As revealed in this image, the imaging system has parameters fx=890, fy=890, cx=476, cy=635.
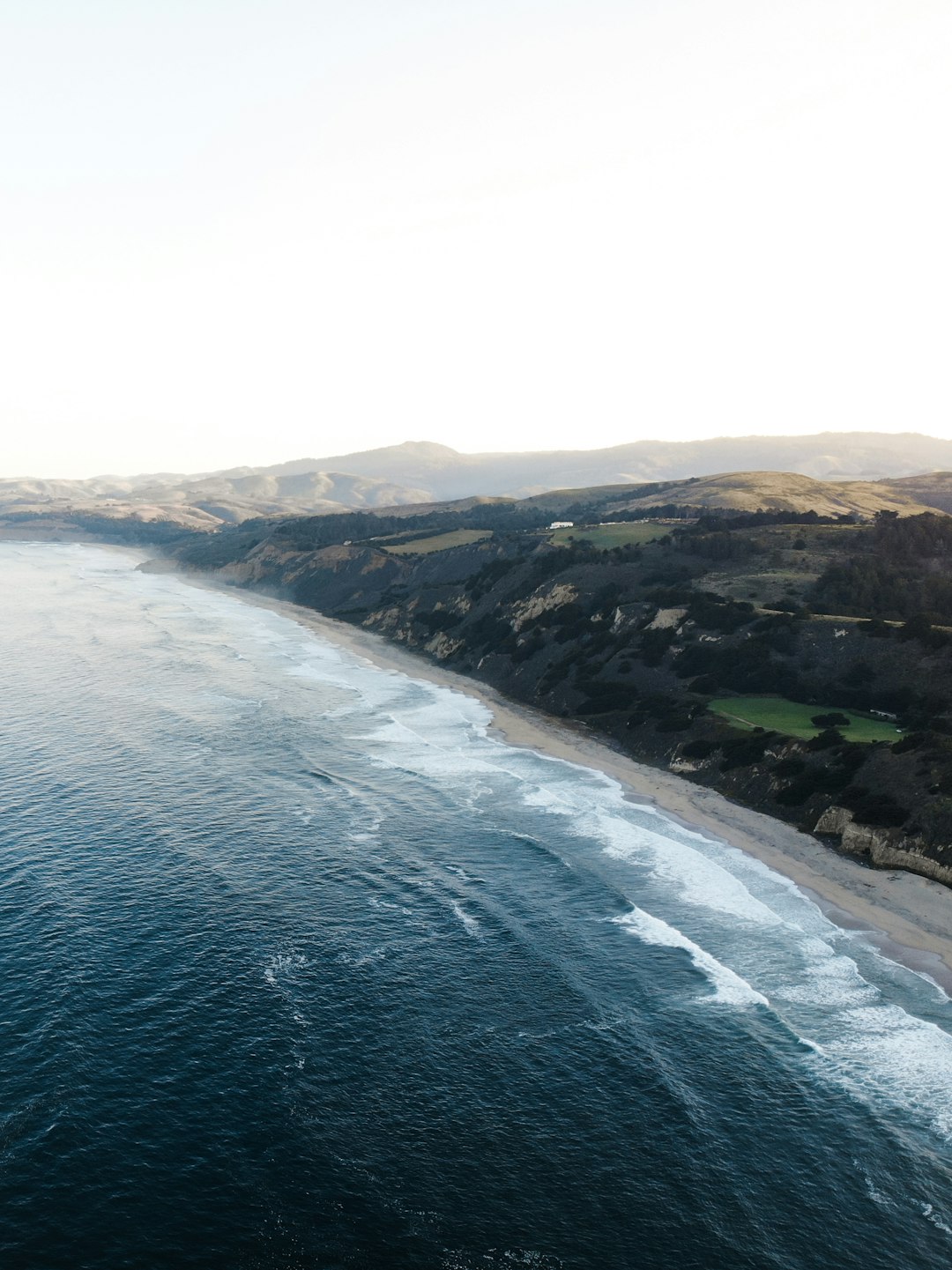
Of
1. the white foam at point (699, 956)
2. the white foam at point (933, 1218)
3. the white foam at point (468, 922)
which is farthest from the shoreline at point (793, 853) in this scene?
the white foam at point (468, 922)

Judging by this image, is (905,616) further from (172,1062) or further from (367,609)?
(367,609)

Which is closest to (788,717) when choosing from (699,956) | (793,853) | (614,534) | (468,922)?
(793,853)

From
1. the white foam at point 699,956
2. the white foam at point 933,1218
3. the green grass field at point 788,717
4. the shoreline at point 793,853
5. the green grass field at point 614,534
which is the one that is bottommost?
the shoreline at point 793,853

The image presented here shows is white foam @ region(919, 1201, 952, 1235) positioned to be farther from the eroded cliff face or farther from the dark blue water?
the eroded cliff face

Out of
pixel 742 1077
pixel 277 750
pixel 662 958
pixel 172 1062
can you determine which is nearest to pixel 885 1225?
pixel 742 1077

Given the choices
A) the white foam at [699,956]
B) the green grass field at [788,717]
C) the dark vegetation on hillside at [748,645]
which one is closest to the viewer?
the white foam at [699,956]

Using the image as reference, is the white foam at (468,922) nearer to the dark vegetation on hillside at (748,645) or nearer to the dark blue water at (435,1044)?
the dark blue water at (435,1044)

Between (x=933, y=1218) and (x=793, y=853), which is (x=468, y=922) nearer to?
(x=793, y=853)
